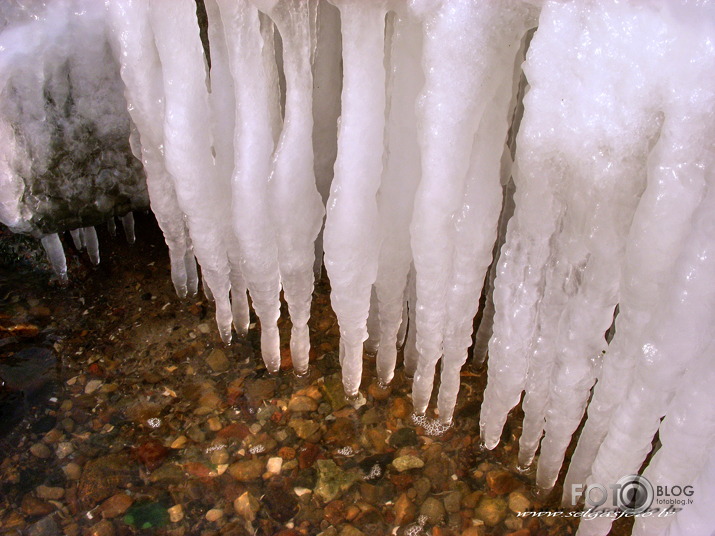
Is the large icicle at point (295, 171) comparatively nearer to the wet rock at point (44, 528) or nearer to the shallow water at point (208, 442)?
the shallow water at point (208, 442)

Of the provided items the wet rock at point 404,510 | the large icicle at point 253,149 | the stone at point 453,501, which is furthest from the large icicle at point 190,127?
the stone at point 453,501

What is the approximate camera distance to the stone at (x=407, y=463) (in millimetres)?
2291

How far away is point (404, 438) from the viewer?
7.86 feet

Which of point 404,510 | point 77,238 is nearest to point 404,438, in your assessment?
point 404,510

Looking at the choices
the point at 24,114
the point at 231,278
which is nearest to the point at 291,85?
the point at 231,278

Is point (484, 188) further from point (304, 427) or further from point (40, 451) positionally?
point (40, 451)

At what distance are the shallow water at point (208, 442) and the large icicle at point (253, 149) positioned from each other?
41cm

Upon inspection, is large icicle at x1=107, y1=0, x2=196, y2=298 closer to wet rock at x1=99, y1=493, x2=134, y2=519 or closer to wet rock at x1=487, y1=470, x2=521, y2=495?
wet rock at x1=99, y1=493, x2=134, y2=519

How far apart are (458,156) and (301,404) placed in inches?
47.7

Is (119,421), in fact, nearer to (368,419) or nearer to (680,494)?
(368,419)

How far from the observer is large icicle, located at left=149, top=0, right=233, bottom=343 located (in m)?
2.08

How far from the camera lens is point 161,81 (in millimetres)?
2258

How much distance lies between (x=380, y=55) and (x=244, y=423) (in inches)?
56.0

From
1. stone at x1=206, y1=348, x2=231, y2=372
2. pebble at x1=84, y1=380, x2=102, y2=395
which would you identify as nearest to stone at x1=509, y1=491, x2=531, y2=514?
stone at x1=206, y1=348, x2=231, y2=372
